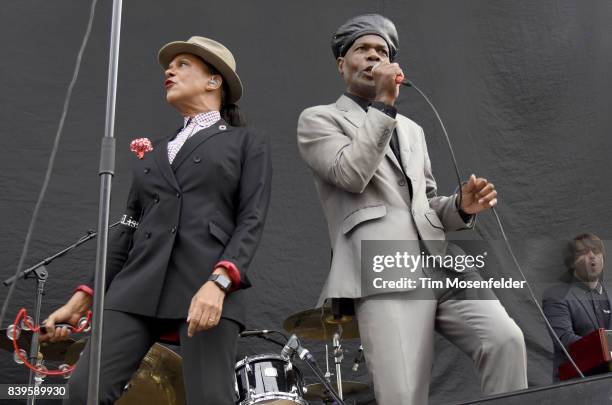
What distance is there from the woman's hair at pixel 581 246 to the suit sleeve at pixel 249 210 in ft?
7.57

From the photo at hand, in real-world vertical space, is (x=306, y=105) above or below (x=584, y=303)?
above

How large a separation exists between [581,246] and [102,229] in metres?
3.22

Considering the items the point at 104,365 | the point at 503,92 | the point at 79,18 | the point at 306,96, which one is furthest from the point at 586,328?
the point at 79,18

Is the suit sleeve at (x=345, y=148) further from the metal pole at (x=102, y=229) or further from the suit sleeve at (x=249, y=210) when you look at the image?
the metal pole at (x=102, y=229)

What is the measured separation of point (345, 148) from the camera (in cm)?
279

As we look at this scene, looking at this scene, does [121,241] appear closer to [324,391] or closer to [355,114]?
[355,114]

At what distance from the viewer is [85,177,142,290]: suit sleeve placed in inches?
110

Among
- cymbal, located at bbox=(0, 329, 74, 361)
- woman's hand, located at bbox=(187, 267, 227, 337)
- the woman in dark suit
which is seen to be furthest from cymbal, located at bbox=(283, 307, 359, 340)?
woman's hand, located at bbox=(187, 267, 227, 337)

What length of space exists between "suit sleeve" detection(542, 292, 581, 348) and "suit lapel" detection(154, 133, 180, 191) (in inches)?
94.1

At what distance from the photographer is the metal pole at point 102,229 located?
1960 millimetres

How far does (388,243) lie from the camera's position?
272 cm

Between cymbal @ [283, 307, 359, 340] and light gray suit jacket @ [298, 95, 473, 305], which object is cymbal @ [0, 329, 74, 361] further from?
light gray suit jacket @ [298, 95, 473, 305]

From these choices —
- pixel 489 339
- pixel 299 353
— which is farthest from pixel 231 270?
pixel 299 353

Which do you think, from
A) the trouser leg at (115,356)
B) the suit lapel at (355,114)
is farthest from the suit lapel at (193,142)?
the trouser leg at (115,356)
